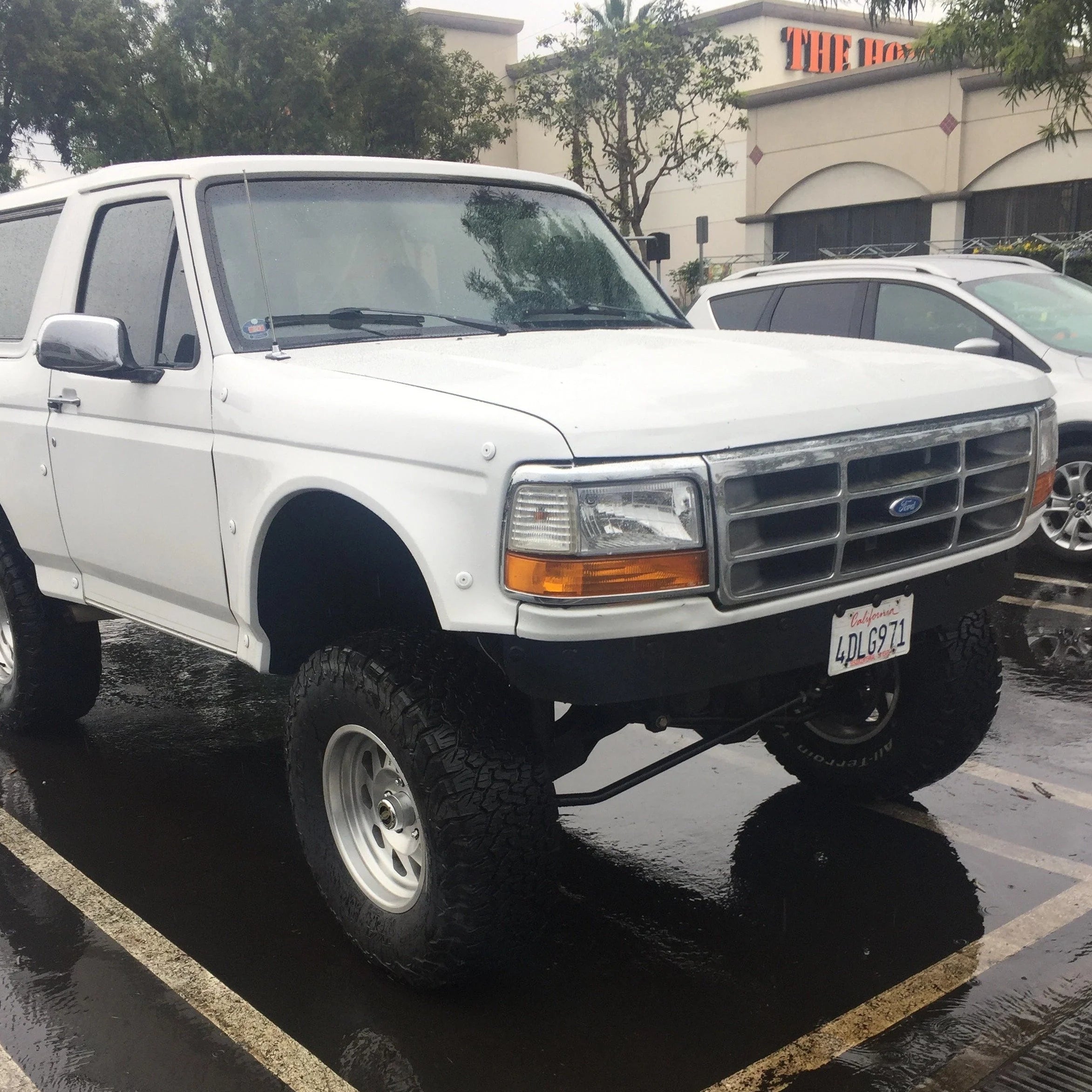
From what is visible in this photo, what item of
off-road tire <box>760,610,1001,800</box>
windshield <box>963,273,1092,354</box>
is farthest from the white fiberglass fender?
windshield <box>963,273,1092,354</box>

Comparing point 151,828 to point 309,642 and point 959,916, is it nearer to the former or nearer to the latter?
point 309,642

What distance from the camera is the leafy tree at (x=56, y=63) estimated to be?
26.6 metres

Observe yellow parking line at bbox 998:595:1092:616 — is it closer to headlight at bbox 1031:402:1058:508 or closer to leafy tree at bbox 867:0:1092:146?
headlight at bbox 1031:402:1058:508

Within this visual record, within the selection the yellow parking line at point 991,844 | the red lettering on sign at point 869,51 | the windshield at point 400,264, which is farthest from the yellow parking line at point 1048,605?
the red lettering on sign at point 869,51

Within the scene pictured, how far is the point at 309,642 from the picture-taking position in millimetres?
3752

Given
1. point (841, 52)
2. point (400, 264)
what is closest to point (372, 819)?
point (400, 264)

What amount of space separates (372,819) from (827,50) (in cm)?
4428

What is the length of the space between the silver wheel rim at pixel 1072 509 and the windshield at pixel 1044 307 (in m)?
0.74

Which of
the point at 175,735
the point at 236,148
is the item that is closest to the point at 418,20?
the point at 236,148

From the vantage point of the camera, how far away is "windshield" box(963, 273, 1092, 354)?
775cm

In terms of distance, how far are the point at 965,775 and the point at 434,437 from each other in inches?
110

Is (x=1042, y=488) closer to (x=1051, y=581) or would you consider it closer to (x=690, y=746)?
(x=690, y=746)

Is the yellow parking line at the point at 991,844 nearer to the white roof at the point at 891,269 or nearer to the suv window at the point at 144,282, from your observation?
the suv window at the point at 144,282

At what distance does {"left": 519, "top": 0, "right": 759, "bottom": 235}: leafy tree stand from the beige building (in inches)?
58.9
